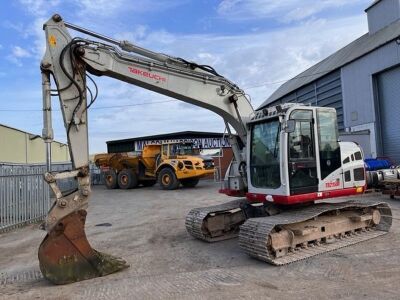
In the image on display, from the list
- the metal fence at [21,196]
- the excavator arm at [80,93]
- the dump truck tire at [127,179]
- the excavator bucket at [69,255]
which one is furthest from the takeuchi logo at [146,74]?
the dump truck tire at [127,179]

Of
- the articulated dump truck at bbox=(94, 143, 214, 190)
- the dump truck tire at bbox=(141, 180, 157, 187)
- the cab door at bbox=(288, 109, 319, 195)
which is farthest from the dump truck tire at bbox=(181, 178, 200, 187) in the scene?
the cab door at bbox=(288, 109, 319, 195)

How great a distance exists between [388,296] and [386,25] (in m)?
19.4

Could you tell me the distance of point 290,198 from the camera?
7.75 meters

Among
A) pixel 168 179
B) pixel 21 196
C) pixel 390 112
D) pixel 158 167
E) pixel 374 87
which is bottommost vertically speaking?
pixel 21 196

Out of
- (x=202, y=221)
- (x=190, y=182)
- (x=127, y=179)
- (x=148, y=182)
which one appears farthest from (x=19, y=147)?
(x=202, y=221)

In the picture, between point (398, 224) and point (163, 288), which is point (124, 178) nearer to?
point (398, 224)

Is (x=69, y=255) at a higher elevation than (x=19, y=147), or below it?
below

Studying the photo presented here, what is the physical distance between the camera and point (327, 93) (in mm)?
24703

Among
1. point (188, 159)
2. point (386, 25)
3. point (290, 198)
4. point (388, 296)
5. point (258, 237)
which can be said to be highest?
point (386, 25)

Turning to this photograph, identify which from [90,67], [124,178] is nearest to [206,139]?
[124,178]

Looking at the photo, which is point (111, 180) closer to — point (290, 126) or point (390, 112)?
point (390, 112)

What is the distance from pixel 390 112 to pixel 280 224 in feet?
47.4

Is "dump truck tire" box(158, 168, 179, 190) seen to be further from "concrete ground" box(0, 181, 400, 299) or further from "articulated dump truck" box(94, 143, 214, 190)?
"concrete ground" box(0, 181, 400, 299)

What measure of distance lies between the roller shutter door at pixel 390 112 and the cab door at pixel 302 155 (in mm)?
12609
